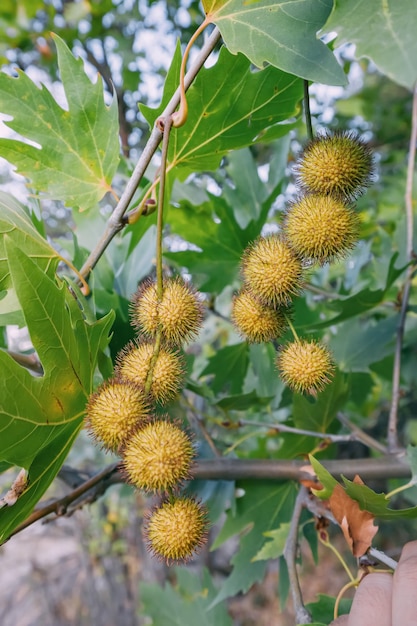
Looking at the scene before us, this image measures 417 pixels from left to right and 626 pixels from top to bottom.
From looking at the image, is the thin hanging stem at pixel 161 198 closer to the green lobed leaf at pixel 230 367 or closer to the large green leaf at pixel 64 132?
the large green leaf at pixel 64 132

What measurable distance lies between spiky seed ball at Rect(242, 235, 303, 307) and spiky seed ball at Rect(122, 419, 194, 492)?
32 cm

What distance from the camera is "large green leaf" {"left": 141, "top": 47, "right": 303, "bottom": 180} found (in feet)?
3.91

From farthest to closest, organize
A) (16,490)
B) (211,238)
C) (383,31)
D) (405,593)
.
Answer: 1. (211,238)
2. (16,490)
3. (405,593)
4. (383,31)

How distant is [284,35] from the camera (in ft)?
3.23

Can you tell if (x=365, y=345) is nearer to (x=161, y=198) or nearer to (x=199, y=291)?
(x=199, y=291)

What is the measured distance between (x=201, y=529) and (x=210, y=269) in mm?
947

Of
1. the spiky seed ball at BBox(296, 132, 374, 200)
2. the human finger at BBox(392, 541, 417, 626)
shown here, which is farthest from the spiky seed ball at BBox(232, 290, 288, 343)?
the human finger at BBox(392, 541, 417, 626)

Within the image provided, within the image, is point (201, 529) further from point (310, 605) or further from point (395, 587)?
point (310, 605)

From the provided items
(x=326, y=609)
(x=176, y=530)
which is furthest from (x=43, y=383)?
(x=326, y=609)

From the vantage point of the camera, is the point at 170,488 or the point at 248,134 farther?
the point at 248,134

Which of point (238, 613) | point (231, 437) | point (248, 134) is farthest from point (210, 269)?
point (238, 613)

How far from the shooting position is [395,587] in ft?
3.07

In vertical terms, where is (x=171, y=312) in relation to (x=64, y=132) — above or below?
below

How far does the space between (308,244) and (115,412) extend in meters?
0.49
